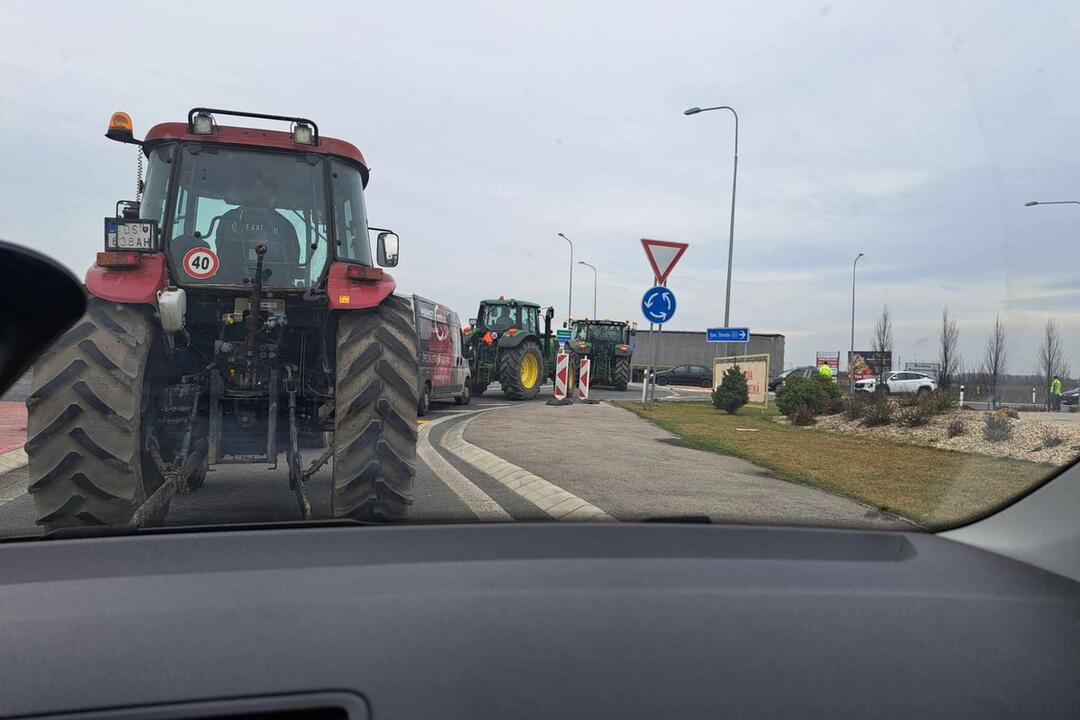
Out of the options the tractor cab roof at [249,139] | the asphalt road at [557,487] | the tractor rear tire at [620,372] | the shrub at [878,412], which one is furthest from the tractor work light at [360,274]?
the tractor rear tire at [620,372]

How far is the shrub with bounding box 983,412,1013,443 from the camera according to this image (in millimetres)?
4812

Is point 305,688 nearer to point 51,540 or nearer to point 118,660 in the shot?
point 118,660

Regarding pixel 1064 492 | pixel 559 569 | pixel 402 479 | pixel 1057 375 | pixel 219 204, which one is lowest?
pixel 402 479

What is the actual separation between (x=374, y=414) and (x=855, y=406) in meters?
7.61

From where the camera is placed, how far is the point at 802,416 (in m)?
12.2

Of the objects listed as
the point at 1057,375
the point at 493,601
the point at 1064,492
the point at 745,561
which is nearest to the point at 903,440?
the point at 1057,375

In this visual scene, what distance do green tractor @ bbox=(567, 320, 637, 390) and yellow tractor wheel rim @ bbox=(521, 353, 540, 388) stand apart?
457 centimetres

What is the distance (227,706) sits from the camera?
148 cm

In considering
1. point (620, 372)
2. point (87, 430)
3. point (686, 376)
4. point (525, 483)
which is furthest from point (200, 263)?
point (686, 376)

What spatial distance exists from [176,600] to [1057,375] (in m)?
3.41

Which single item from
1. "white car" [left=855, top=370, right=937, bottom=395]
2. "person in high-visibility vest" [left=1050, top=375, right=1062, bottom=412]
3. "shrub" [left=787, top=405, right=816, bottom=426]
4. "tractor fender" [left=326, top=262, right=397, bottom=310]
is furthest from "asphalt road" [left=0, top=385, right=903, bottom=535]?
"shrub" [left=787, top=405, right=816, bottom=426]

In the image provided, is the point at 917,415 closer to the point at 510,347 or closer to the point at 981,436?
the point at 981,436

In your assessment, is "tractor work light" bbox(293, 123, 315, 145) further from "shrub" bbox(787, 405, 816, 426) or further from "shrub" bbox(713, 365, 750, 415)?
"shrub" bbox(713, 365, 750, 415)

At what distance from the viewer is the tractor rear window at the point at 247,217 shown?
17.1 ft
